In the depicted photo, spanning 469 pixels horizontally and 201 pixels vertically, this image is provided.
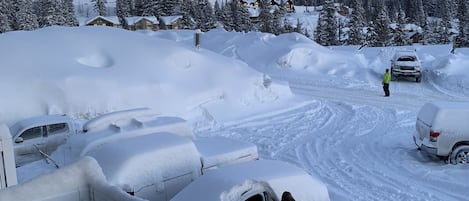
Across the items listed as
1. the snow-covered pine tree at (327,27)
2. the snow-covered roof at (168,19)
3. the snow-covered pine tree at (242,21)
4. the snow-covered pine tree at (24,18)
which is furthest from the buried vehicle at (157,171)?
the snow-covered roof at (168,19)

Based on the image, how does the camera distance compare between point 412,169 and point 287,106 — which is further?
point 287,106

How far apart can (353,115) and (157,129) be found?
9.98m

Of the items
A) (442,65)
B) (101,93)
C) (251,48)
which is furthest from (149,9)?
(101,93)

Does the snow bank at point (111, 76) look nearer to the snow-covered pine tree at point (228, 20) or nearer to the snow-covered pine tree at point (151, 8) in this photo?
the snow-covered pine tree at point (228, 20)

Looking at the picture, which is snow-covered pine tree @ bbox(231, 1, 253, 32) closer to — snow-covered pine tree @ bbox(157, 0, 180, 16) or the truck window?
snow-covered pine tree @ bbox(157, 0, 180, 16)

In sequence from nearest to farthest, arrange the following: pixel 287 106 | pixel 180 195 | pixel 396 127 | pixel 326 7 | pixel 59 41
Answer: pixel 180 195 < pixel 396 127 < pixel 59 41 < pixel 287 106 < pixel 326 7

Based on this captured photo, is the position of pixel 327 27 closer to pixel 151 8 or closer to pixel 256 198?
pixel 151 8

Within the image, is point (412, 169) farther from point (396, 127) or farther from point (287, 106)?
point (287, 106)

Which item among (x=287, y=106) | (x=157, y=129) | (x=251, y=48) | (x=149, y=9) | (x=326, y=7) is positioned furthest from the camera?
(x=149, y=9)

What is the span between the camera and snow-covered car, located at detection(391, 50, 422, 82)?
92.1 ft

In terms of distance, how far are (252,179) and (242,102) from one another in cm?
1345

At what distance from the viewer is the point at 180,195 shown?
7676 mm

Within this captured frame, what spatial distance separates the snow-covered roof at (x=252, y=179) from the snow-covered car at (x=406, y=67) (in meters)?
21.1

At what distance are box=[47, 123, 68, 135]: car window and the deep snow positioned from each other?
6.23 feet
